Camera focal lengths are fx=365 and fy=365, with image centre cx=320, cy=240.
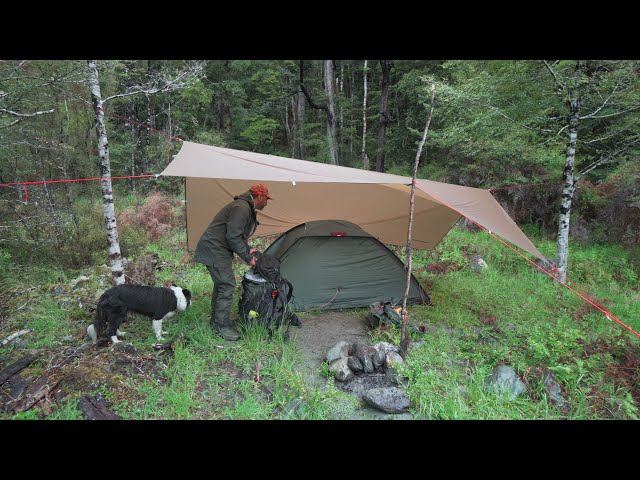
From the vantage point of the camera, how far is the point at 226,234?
13.4 ft

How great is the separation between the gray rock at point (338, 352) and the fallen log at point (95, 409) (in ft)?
6.41

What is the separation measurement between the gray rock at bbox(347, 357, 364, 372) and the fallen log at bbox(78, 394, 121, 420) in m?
2.04

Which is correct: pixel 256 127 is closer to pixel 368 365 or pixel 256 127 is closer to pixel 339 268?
pixel 339 268

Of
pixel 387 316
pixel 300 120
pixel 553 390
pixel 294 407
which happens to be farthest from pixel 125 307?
pixel 300 120

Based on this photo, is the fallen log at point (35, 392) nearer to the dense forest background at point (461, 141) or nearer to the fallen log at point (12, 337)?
the fallen log at point (12, 337)

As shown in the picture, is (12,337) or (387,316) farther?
(387,316)

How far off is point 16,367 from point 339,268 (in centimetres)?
375

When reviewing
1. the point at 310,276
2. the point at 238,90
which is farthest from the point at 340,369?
the point at 238,90

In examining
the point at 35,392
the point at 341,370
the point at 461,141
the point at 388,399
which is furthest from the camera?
the point at 461,141

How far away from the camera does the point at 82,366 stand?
10.7 ft

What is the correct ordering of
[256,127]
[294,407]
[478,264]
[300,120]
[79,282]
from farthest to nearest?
[300,120] < [256,127] < [478,264] < [79,282] < [294,407]

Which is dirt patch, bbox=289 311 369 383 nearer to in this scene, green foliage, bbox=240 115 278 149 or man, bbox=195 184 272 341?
man, bbox=195 184 272 341

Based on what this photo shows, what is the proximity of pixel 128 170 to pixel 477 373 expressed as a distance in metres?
13.4

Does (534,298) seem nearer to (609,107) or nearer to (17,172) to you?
(609,107)
